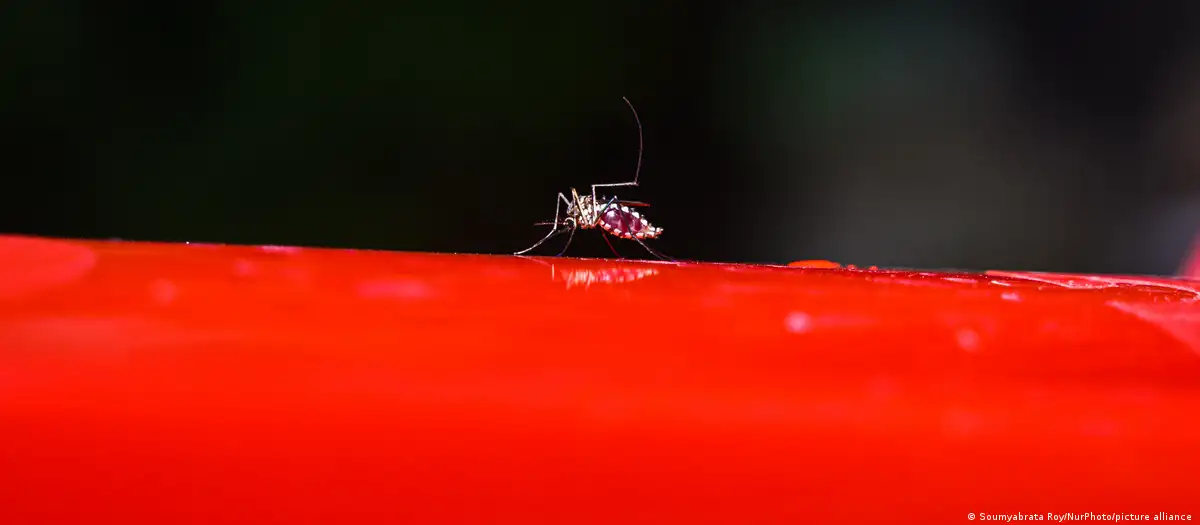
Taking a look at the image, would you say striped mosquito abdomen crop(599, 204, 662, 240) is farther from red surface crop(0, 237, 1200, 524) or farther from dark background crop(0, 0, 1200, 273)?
red surface crop(0, 237, 1200, 524)

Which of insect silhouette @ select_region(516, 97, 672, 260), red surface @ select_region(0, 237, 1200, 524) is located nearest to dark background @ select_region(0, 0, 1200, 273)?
insect silhouette @ select_region(516, 97, 672, 260)

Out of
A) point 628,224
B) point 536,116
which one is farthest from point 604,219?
point 536,116

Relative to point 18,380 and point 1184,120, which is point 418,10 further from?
point 1184,120

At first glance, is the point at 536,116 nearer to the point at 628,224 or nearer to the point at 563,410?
the point at 628,224

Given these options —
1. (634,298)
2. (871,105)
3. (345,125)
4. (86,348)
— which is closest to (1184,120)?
(871,105)

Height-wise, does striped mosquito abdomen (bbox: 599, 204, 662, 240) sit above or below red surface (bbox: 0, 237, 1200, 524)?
above
